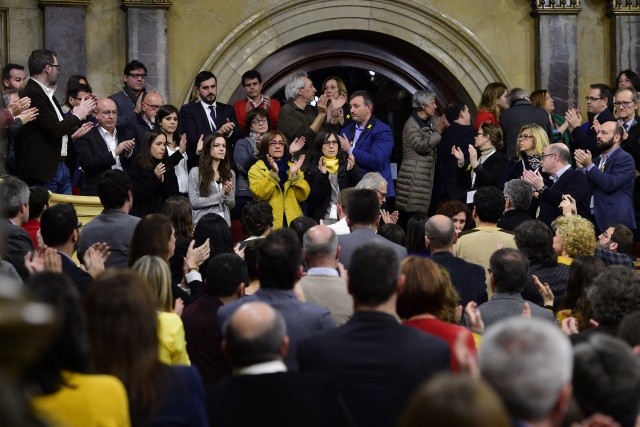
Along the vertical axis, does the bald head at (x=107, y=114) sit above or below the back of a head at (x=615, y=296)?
above

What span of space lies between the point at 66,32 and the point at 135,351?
31.7 ft

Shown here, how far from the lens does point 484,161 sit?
11.8 meters

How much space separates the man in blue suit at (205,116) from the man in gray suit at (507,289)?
18.0 ft

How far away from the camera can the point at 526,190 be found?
945 centimetres

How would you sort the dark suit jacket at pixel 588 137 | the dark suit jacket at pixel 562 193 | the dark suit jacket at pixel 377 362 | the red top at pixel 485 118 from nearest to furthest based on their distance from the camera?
the dark suit jacket at pixel 377 362, the dark suit jacket at pixel 562 193, the dark suit jacket at pixel 588 137, the red top at pixel 485 118

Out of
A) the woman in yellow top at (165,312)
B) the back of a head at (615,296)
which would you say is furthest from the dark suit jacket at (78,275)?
the back of a head at (615,296)

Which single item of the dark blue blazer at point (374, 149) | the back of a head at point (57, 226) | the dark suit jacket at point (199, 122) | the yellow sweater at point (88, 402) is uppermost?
the dark suit jacket at point (199, 122)

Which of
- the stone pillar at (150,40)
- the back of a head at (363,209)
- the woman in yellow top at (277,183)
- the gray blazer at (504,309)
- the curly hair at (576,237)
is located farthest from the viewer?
the stone pillar at (150,40)

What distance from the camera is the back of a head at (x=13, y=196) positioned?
7930 mm

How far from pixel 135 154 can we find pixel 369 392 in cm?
685

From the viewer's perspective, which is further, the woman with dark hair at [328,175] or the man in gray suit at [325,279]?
the woman with dark hair at [328,175]

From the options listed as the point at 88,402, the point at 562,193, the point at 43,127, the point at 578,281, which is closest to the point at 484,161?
the point at 562,193

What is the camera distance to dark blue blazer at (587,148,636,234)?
36.3ft

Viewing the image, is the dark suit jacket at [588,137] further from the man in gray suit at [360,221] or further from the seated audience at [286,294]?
the seated audience at [286,294]
